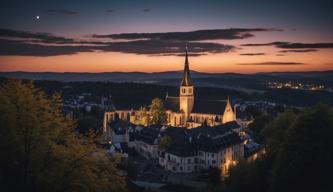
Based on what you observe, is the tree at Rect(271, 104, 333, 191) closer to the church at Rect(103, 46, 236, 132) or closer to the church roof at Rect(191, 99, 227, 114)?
the church at Rect(103, 46, 236, 132)

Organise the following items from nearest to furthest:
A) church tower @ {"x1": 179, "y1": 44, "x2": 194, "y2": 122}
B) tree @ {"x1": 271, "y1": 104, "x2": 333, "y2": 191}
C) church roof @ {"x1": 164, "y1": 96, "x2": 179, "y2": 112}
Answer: tree @ {"x1": 271, "y1": 104, "x2": 333, "y2": 191} < church tower @ {"x1": 179, "y1": 44, "x2": 194, "y2": 122} < church roof @ {"x1": 164, "y1": 96, "x2": 179, "y2": 112}

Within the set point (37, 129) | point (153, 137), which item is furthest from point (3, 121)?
point (153, 137)

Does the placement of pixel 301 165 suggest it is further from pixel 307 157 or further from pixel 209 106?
pixel 209 106

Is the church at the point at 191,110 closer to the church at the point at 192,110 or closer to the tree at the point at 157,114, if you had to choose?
the church at the point at 192,110

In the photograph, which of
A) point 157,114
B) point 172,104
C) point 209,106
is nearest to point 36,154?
point 157,114

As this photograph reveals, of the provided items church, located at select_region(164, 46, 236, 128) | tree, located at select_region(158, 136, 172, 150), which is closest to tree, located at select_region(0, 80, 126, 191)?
tree, located at select_region(158, 136, 172, 150)

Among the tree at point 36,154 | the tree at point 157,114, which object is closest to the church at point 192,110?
the tree at point 157,114
